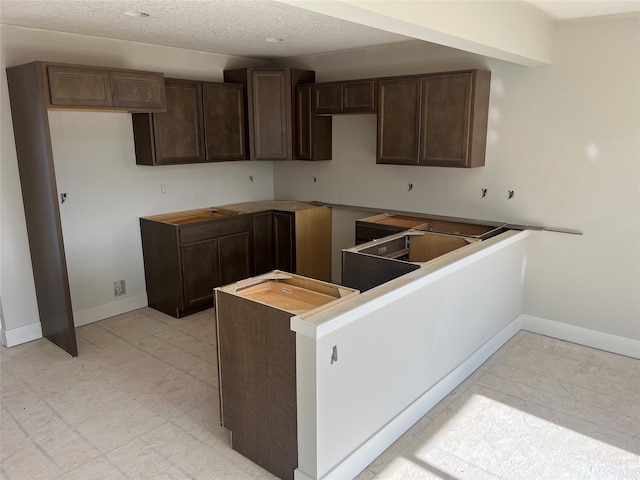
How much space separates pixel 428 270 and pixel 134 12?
2485mm

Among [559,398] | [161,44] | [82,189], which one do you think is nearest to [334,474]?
[559,398]

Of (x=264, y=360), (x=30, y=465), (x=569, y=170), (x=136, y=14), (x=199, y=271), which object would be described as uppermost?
(x=136, y=14)

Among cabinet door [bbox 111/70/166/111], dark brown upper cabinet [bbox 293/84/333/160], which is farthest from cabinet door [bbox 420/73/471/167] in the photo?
cabinet door [bbox 111/70/166/111]

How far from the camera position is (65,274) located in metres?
3.53

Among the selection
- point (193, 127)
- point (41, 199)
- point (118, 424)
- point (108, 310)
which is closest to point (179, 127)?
A: point (193, 127)

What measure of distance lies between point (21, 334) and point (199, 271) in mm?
1488

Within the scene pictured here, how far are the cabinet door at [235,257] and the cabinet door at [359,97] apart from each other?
157 cm

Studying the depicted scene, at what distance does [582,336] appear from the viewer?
151 inches

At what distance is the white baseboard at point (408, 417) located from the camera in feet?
7.66

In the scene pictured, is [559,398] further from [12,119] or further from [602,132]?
[12,119]

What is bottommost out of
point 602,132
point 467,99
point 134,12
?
point 602,132

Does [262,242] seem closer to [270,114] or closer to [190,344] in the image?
[270,114]

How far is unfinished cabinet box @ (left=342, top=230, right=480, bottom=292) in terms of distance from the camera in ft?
9.94

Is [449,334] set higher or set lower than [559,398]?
higher
